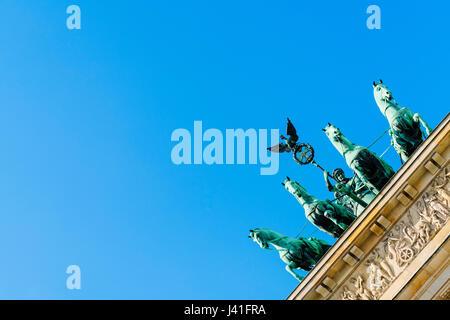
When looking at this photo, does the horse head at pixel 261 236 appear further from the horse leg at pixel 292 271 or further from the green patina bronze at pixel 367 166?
the green patina bronze at pixel 367 166

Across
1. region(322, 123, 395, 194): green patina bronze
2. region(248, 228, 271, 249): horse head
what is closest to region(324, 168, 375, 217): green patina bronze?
region(322, 123, 395, 194): green patina bronze

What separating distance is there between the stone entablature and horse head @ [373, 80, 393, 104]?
4.72 meters

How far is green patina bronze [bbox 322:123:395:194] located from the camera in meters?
24.9

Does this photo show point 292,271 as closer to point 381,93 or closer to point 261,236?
point 261,236

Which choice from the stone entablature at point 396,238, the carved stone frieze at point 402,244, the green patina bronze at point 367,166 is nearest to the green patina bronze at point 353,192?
the green patina bronze at point 367,166

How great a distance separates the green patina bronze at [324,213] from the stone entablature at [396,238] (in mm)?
3901

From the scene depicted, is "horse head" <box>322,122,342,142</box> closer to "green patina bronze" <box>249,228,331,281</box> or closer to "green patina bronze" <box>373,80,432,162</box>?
"green patina bronze" <box>373,80,432,162</box>

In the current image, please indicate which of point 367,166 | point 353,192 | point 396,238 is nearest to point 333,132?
point 367,166

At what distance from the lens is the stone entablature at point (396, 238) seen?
20.2 metres

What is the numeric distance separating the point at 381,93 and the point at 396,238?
652 centimetres

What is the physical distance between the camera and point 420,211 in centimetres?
2078
